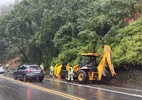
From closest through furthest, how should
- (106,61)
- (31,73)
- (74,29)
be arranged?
1. (106,61)
2. (31,73)
3. (74,29)

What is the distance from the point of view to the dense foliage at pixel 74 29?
21766mm

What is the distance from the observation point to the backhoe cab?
64.9ft

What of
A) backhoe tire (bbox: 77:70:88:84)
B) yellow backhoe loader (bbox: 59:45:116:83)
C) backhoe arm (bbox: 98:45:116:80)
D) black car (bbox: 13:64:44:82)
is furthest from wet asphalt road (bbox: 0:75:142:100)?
black car (bbox: 13:64:44:82)

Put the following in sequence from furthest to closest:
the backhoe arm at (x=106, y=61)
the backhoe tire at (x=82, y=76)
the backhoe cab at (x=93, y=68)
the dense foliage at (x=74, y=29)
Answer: the dense foliage at (x=74, y=29) < the backhoe tire at (x=82, y=76) < the backhoe cab at (x=93, y=68) < the backhoe arm at (x=106, y=61)

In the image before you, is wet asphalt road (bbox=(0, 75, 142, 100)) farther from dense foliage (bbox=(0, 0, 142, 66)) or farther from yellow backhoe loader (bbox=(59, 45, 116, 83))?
dense foliage (bbox=(0, 0, 142, 66))

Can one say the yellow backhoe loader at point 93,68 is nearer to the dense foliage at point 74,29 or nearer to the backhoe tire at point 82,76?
the backhoe tire at point 82,76

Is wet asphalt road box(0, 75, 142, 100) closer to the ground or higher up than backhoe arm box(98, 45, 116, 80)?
closer to the ground

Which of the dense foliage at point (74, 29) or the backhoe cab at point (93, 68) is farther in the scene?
the dense foliage at point (74, 29)

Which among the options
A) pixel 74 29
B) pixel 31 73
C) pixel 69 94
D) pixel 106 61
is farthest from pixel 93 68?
pixel 74 29

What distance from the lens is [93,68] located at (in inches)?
826

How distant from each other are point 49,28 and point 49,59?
430 centimetres

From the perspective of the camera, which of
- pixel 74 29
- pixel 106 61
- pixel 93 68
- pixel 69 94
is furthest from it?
pixel 74 29

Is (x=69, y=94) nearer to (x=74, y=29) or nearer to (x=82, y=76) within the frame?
(x=82, y=76)

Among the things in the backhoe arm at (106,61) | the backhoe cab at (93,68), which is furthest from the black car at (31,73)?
the backhoe arm at (106,61)
